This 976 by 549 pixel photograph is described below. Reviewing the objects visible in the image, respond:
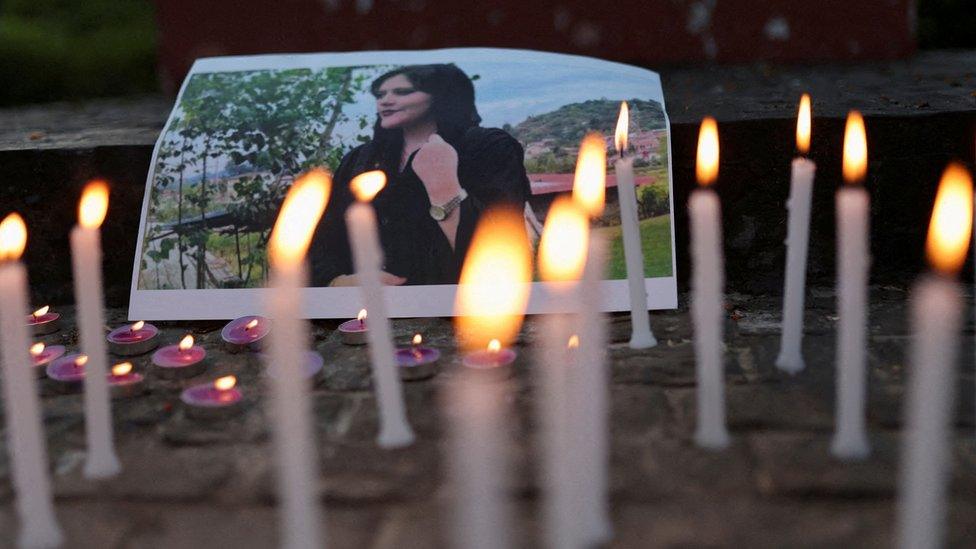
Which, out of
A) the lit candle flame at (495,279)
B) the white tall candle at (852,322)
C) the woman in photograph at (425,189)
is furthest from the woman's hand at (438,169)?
the white tall candle at (852,322)

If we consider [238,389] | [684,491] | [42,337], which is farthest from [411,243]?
[684,491]

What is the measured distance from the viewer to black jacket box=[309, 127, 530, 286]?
2389 millimetres

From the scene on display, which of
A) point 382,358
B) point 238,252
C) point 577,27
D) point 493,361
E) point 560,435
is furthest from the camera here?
point 577,27

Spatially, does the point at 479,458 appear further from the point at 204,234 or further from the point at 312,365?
the point at 204,234

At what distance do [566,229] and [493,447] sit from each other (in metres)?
0.31

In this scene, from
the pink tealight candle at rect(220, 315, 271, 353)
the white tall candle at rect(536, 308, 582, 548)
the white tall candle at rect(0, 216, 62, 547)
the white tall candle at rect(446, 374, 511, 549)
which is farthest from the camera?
the pink tealight candle at rect(220, 315, 271, 353)

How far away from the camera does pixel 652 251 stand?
7.64 feet

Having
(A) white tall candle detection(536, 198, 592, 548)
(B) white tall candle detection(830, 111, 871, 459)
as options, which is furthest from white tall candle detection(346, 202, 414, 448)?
(B) white tall candle detection(830, 111, 871, 459)

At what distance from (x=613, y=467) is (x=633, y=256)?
0.59 meters

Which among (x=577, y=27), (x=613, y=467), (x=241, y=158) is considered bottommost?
(x=613, y=467)

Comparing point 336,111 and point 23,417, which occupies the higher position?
point 336,111

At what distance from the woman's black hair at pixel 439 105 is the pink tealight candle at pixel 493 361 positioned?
2.31 feet

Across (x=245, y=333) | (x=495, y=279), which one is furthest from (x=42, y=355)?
(x=495, y=279)

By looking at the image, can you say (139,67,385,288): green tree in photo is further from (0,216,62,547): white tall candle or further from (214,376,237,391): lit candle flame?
(0,216,62,547): white tall candle
